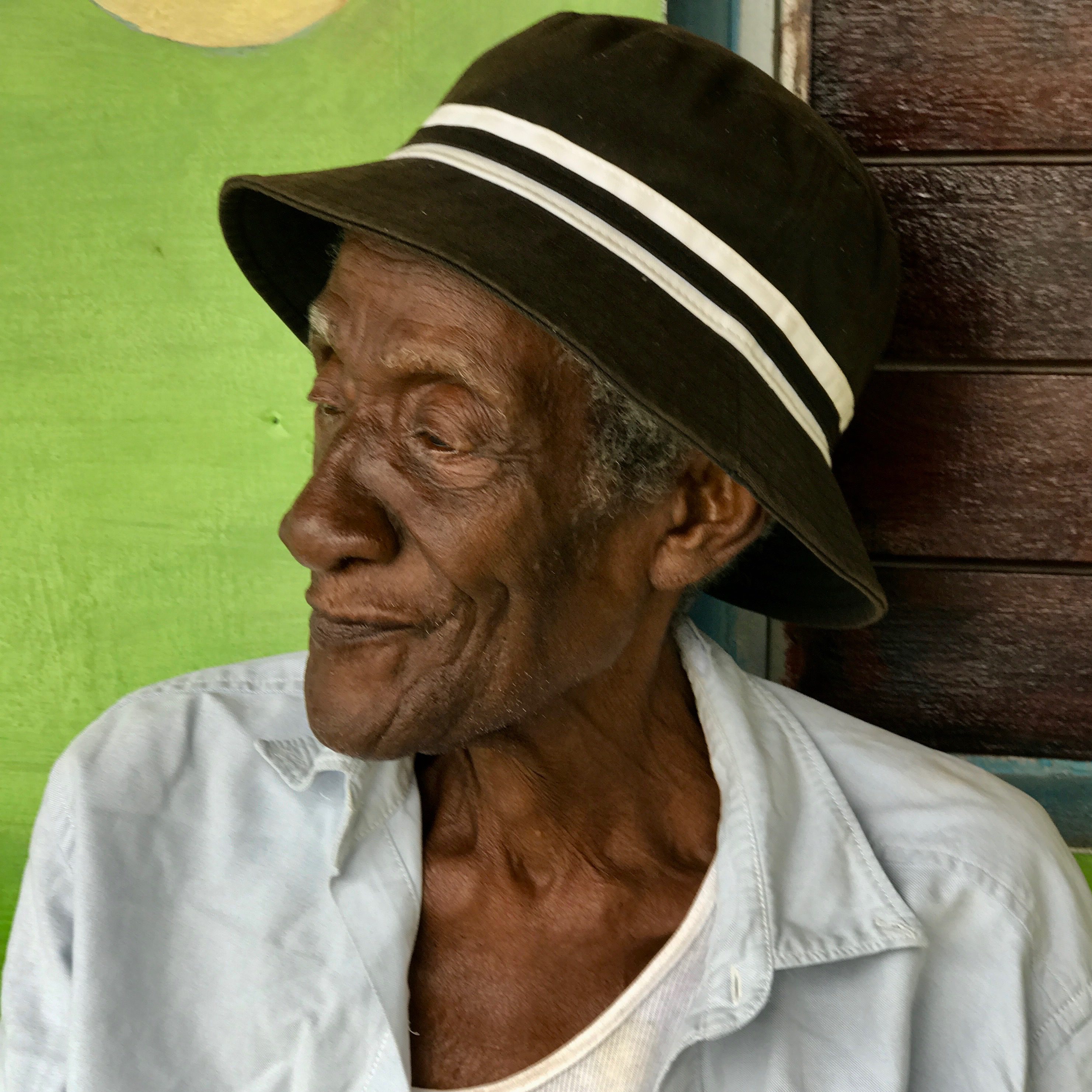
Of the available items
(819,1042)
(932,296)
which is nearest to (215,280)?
(932,296)

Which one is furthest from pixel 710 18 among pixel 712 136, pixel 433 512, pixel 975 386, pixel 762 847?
pixel 762 847

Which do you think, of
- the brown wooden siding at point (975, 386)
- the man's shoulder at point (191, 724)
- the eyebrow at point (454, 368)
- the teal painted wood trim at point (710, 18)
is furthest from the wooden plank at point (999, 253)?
the man's shoulder at point (191, 724)

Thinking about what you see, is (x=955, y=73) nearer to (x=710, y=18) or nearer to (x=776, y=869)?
(x=710, y=18)

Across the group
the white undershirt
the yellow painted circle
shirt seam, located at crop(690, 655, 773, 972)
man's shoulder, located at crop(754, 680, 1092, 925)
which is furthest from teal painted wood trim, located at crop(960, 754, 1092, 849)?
the yellow painted circle

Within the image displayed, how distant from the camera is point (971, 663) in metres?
1.89

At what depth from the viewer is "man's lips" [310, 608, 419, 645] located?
4.29 feet

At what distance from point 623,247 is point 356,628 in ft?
1.75

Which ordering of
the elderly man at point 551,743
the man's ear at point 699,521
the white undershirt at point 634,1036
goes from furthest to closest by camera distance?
1. the man's ear at point 699,521
2. the white undershirt at point 634,1036
3. the elderly man at point 551,743

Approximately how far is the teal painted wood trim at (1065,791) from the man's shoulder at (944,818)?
0.26m

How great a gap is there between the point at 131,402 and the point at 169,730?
0.61m

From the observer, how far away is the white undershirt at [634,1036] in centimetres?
134

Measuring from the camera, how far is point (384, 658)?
1311mm

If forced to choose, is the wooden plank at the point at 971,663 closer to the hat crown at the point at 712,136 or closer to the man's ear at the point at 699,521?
the man's ear at the point at 699,521

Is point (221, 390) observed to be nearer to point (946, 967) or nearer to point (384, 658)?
point (384, 658)
